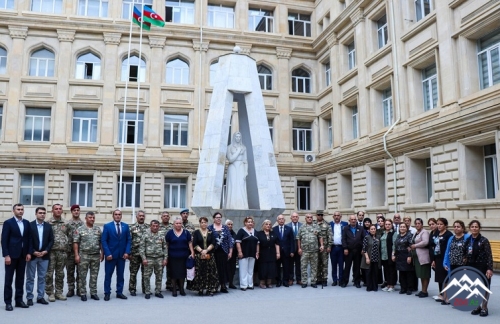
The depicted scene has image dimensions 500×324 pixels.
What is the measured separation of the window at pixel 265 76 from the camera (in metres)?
25.6

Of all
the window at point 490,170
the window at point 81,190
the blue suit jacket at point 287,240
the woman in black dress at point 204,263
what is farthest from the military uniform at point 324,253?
the window at point 81,190

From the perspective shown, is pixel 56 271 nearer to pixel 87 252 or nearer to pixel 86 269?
pixel 86 269

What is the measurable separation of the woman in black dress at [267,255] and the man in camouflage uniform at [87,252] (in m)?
3.37

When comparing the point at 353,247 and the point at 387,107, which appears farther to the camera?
the point at 387,107

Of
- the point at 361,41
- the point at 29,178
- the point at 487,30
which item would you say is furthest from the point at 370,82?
the point at 29,178

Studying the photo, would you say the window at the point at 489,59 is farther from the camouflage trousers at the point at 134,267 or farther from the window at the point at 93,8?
the window at the point at 93,8

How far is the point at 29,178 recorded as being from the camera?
22391 millimetres

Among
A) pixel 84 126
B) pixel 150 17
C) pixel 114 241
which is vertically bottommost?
pixel 114 241

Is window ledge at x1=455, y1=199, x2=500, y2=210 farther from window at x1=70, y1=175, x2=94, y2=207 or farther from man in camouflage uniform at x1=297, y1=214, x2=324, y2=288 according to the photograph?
window at x1=70, y1=175, x2=94, y2=207

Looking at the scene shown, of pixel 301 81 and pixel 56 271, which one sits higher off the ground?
pixel 301 81

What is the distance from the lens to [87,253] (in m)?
8.48

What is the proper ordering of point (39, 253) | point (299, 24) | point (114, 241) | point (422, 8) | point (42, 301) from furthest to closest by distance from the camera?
point (299, 24)
point (422, 8)
point (114, 241)
point (42, 301)
point (39, 253)

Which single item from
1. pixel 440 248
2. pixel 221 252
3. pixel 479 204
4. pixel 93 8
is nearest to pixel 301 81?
pixel 93 8

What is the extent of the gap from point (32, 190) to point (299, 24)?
17543mm
